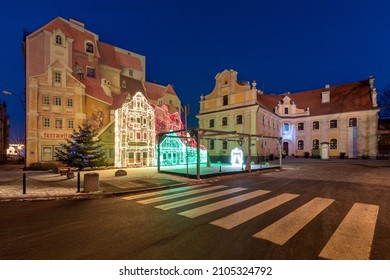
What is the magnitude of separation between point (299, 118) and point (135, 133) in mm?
34970

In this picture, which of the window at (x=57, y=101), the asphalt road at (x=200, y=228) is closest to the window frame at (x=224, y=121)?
the window at (x=57, y=101)

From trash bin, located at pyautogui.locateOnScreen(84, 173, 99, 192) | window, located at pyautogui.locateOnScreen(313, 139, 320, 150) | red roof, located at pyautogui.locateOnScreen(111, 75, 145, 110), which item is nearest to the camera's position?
trash bin, located at pyautogui.locateOnScreen(84, 173, 99, 192)

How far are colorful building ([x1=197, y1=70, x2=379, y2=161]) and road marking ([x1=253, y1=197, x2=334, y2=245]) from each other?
2545 centimetres

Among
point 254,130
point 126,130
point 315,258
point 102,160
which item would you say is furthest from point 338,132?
point 315,258

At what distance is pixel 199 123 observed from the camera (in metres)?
42.6

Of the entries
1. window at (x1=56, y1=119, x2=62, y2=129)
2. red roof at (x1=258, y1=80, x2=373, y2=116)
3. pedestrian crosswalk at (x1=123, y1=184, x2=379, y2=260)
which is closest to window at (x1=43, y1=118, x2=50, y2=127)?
window at (x1=56, y1=119, x2=62, y2=129)

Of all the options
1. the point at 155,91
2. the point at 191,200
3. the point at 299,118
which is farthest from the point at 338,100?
the point at 191,200

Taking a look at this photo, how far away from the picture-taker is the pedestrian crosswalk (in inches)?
177

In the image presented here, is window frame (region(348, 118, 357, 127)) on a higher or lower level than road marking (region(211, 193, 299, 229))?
higher

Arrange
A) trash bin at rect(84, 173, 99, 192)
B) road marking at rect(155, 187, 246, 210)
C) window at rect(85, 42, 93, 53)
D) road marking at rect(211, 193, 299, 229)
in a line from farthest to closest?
1. window at rect(85, 42, 93, 53)
2. trash bin at rect(84, 173, 99, 192)
3. road marking at rect(155, 187, 246, 210)
4. road marking at rect(211, 193, 299, 229)

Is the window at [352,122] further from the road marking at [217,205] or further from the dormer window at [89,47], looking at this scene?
the dormer window at [89,47]

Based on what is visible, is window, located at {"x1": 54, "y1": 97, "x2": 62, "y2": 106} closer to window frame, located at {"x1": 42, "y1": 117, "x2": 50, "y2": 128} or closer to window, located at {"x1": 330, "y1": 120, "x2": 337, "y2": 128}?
window frame, located at {"x1": 42, "y1": 117, "x2": 50, "y2": 128}

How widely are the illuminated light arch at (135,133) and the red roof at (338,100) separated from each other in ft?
70.9
